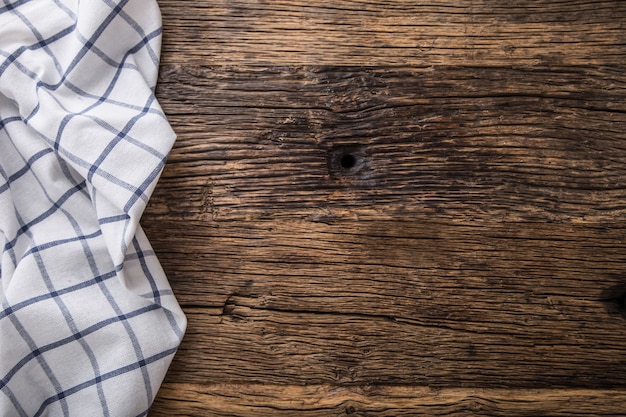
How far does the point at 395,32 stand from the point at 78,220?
0.58 m

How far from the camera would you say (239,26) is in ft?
2.97

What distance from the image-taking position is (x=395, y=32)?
906 millimetres

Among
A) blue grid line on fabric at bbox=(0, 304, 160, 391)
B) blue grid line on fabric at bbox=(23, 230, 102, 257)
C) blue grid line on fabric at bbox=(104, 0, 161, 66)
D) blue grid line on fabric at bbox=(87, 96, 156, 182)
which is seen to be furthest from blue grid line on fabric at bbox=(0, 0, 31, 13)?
blue grid line on fabric at bbox=(0, 304, 160, 391)

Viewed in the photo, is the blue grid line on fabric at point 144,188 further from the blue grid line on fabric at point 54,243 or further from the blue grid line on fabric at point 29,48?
the blue grid line on fabric at point 29,48

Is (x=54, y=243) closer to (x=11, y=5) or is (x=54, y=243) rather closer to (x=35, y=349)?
(x=35, y=349)

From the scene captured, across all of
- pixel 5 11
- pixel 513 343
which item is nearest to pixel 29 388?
pixel 5 11

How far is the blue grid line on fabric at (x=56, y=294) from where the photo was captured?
76 cm

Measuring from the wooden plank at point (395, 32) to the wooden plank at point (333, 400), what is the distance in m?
0.52

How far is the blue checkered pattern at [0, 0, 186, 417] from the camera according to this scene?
78 cm

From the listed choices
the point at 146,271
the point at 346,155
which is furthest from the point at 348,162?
the point at 146,271

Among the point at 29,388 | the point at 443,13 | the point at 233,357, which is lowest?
the point at 29,388

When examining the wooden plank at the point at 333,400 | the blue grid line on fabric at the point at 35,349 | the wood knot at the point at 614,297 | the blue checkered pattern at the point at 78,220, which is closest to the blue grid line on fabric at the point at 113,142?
the blue checkered pattern at the point at 78,220

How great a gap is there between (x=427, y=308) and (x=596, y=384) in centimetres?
29

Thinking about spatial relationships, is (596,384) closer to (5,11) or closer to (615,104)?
(615,104)
